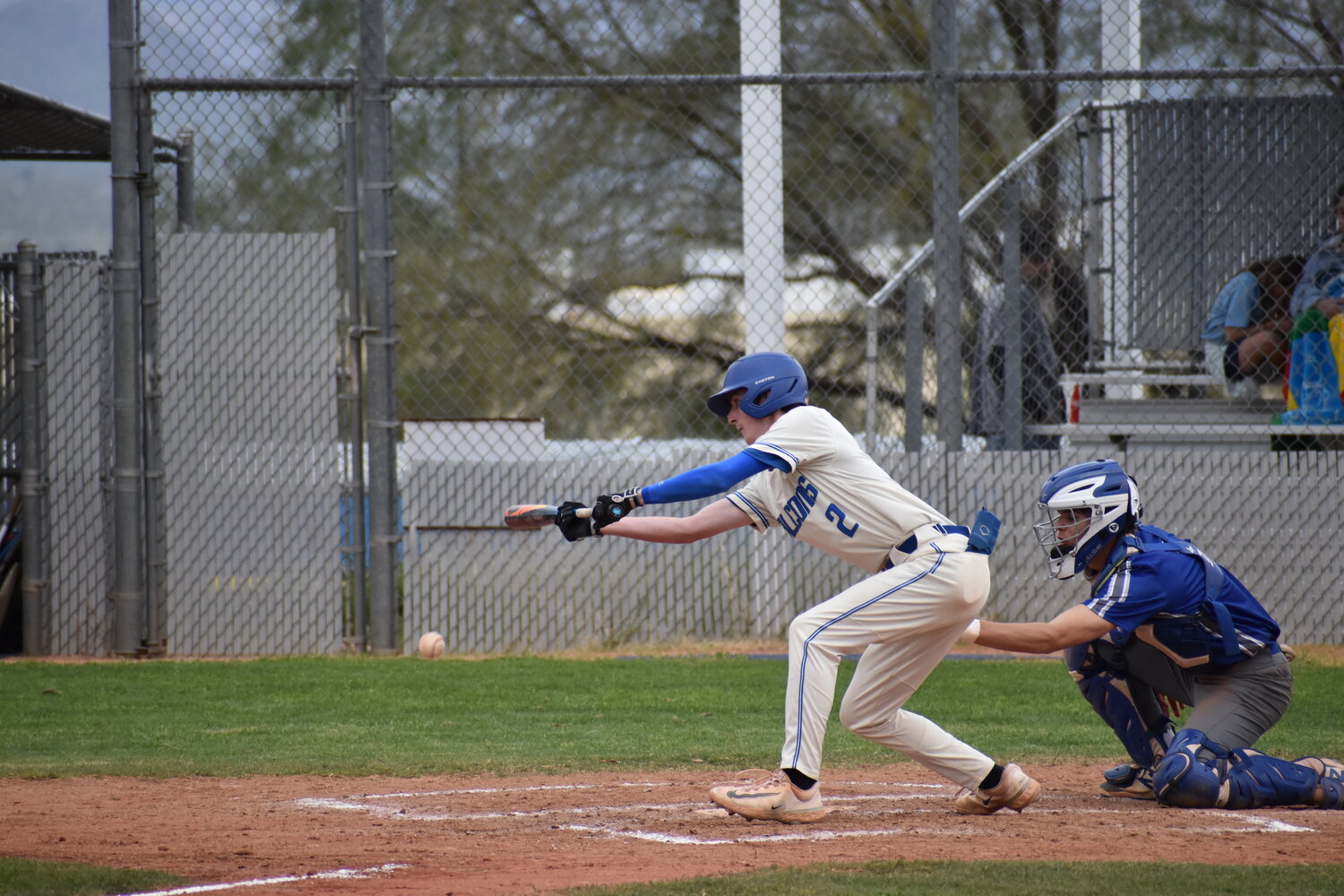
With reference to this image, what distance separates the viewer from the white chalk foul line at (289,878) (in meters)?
3.90

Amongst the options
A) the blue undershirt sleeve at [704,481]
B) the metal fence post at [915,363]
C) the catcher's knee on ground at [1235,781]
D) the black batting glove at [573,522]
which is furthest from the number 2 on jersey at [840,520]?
the metal fence post at [915,363]

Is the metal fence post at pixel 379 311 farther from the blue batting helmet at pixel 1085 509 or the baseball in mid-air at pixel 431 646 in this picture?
the blue batting helmet at pixel 1085 509

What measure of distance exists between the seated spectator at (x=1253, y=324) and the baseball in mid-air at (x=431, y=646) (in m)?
6.11

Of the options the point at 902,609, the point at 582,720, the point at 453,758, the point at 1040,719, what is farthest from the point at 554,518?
the point at 1040,719

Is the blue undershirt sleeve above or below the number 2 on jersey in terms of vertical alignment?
above

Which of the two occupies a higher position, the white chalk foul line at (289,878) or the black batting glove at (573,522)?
the black batting glove at (573,522)

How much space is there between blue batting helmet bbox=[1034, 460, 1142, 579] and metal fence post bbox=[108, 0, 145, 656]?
630cm

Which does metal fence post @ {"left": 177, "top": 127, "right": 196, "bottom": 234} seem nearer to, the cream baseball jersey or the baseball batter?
the baseball batter

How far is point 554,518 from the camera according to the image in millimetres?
5012

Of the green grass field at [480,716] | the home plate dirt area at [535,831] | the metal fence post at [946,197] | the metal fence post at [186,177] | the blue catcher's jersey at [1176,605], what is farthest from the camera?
the metal fence post at [186,177]

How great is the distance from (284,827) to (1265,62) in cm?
1189

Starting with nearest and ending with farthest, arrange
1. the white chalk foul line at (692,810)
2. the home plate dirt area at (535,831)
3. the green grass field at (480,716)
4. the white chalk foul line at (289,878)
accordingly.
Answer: the white chalk foul line at (289,878), the home plate dirt area at (535,831), the white chalk foul line at (692,810), the green grass field at (480,716)

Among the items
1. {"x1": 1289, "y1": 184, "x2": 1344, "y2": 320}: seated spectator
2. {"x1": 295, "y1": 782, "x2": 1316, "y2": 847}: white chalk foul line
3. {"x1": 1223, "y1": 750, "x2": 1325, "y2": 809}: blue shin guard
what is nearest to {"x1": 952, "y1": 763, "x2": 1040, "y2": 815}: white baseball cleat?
{"x1": 295, "y1": 782, "x2": 1316, "y2": 847}: white chalk foul line

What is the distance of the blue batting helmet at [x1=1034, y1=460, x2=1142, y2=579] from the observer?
521 centimetres
